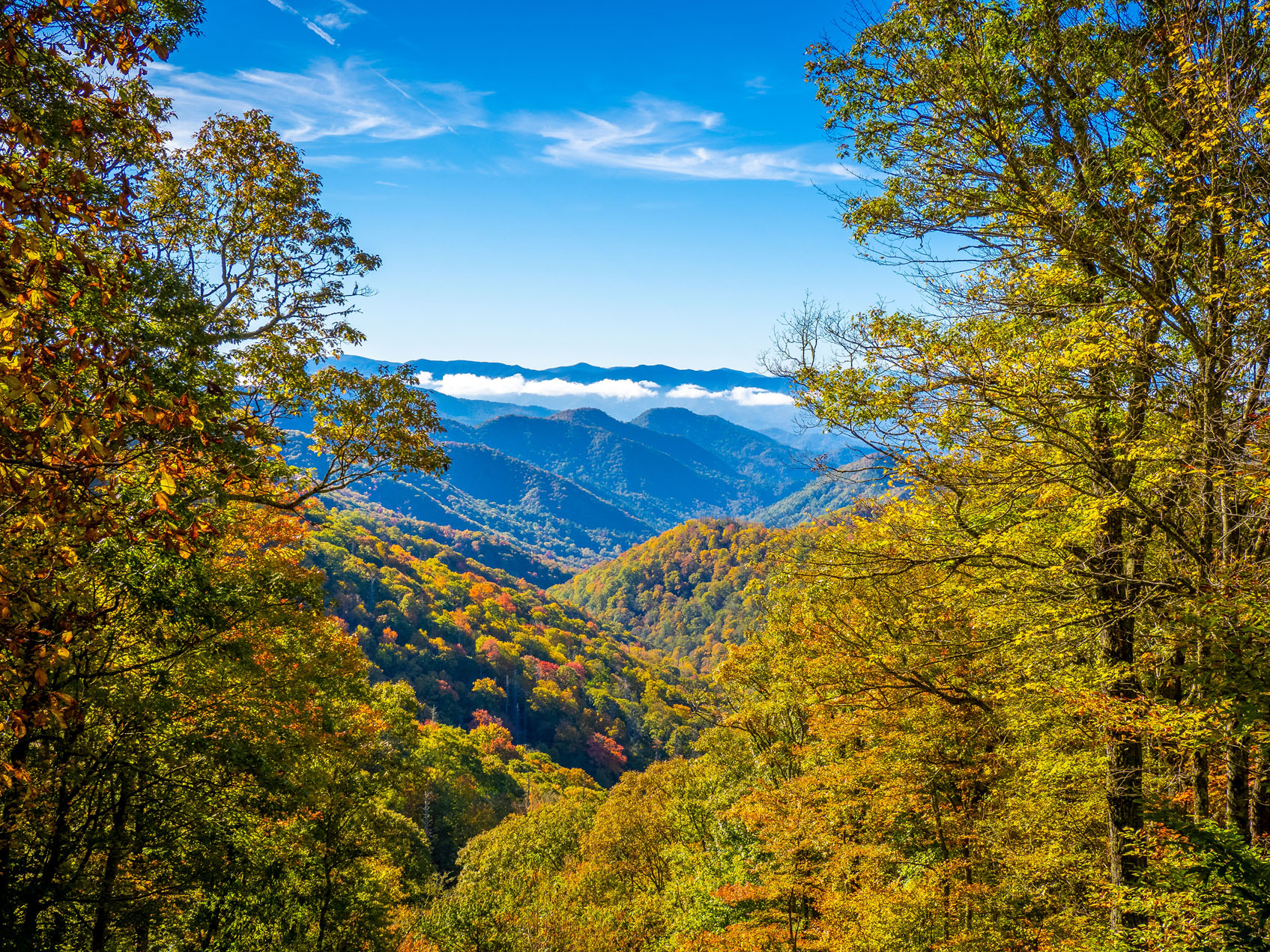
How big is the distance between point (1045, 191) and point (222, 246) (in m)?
11.9

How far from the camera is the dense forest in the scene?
4.82 meters

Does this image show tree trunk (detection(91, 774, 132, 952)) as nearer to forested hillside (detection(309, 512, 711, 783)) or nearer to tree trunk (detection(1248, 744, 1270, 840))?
tree trunk (detection(1248, 744, 1270, 840))

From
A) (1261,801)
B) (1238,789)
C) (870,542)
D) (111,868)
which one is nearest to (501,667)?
(111,868)

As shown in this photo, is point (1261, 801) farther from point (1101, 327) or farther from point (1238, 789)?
point (1101, 327)

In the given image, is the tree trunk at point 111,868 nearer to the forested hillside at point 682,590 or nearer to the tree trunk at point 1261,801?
the tree trunk at point 1261,801

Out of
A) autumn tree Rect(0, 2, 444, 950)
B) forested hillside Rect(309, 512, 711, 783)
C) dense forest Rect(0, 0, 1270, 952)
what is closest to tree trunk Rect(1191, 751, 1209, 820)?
dense forest Rect(0, 0, 1270, 952)

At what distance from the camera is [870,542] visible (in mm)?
8320

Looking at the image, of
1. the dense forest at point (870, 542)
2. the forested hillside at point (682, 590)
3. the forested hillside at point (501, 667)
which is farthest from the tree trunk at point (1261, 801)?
the forested hillside at point (682, 590)

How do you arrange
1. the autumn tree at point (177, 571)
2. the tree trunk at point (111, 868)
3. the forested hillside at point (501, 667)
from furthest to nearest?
the forested hillside at point (501, 667)
the tree trunk at point (111, 868)
the autumn tree at point (177, 571)

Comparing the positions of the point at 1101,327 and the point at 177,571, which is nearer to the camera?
the point at 1101,327

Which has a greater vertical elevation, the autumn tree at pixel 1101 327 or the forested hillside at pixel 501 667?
the autumn tree at pixel 1101 327

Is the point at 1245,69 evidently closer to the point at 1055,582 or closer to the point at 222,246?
the point at 1055,582

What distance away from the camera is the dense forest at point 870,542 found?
4820mm

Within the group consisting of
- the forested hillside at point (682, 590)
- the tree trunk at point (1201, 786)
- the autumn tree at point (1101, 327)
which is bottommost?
the forested hillside at point (682, 590)
